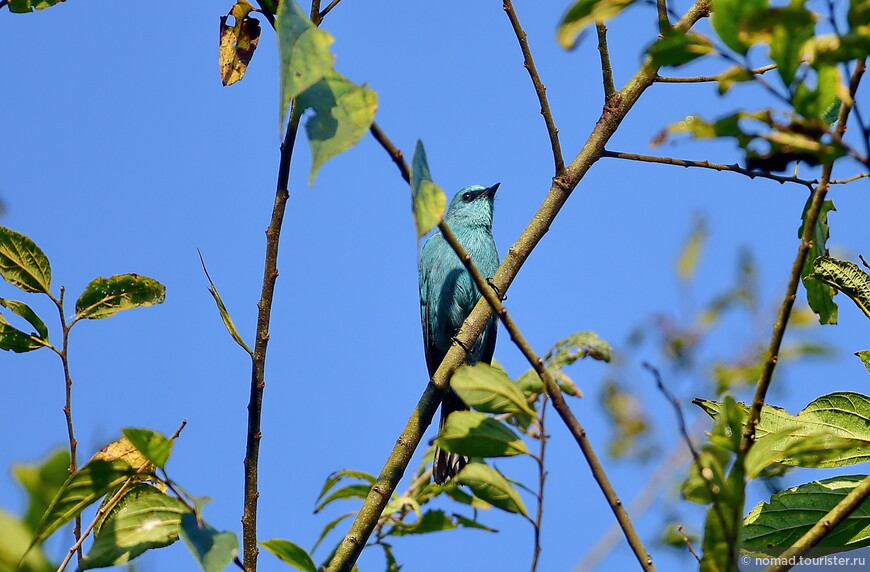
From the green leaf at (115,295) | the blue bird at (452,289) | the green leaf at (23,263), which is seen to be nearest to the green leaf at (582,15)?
the green leaf at (115,295)

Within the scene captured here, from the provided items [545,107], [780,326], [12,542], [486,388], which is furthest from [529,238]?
[12,542]

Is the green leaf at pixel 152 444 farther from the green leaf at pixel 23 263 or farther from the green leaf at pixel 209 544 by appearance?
the green leaf at pixel 23 263

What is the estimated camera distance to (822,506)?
235 centimetres

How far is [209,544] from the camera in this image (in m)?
1.83

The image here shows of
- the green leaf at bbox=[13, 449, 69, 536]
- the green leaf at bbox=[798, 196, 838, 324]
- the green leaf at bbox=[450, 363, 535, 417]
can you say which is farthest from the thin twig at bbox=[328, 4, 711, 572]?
the green leaf at bbox=[13, 449, 69, 536]

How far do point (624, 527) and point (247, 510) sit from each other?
1.10 metres

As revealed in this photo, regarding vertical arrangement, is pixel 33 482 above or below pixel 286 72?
below

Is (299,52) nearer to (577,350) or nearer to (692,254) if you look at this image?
(692,254)

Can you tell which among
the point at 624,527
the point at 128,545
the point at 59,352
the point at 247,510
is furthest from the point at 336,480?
the point at 624,527

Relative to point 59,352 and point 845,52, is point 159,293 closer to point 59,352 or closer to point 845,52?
point 59,352

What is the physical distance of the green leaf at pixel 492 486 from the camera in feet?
6.97

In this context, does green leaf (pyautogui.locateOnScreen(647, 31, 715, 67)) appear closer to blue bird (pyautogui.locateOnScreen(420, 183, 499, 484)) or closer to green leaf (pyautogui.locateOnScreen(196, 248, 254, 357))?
green leaf (pyautogui.locateOnScreen(196, 248, 254, 357))

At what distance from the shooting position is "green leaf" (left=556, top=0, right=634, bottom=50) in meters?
1.52

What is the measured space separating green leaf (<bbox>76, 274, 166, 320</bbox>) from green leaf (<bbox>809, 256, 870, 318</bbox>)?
81.0 inches
